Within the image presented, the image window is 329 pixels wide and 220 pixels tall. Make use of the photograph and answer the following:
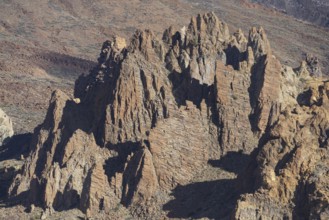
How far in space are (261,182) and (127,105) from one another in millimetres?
26958

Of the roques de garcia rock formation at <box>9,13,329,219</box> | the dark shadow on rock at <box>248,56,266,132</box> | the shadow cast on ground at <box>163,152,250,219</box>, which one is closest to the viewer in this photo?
the shadow cast on ground at <box>163,152,250,219</box>

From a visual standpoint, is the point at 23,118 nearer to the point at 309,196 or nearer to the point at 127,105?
the point at 127,105

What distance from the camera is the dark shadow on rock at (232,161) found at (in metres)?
109

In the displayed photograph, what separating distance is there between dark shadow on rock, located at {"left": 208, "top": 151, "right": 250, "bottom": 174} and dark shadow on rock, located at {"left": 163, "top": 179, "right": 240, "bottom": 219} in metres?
3.59

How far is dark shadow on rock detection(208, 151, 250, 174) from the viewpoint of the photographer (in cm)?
10888

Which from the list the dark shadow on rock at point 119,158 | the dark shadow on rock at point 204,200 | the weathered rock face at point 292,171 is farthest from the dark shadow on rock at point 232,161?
the weathered rock face at point 292,171

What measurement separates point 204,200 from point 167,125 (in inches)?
424

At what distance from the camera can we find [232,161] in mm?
109750

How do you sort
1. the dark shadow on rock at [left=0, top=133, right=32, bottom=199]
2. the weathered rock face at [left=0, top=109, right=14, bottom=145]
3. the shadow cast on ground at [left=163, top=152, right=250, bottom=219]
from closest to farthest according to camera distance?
the shadow cast on ground at [left=163, top=152, right=250, bottom=219], the dark shadow on rock at [left=0, top=133, right=32, bottom=199], the weathered rock face at [left=0, top=109, right=14, bottom=145]

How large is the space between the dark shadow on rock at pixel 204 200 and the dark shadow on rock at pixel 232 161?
359cm

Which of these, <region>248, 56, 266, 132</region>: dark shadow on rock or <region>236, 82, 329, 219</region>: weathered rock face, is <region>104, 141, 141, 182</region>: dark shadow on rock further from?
<region>236, 82, 329, 219</region>: weathered rock face


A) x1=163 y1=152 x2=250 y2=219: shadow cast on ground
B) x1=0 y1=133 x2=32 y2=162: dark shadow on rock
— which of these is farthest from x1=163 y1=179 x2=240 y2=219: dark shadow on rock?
x1=0 y1=133 x2=32 y2=162: dark shadow on rock

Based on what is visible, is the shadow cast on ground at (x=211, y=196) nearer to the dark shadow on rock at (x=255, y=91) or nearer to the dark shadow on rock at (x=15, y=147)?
the dark shadow on rock at (x=255, y=91)

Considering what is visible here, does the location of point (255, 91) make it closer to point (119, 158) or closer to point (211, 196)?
point (211, 196)
